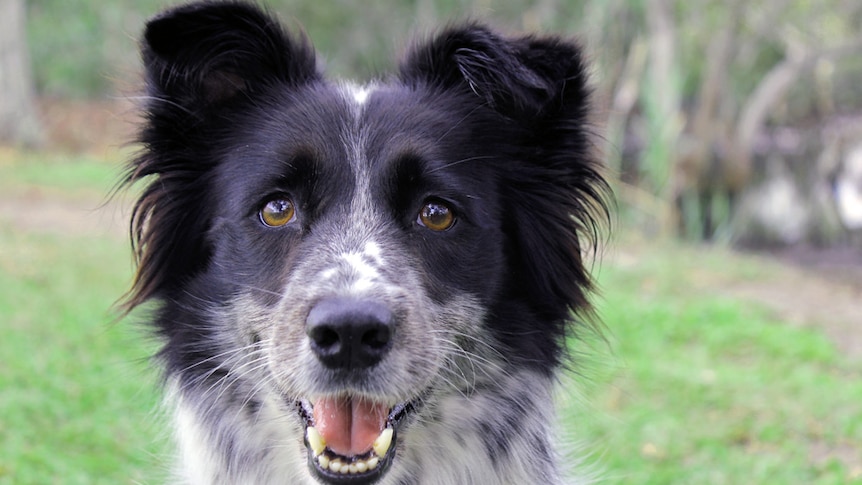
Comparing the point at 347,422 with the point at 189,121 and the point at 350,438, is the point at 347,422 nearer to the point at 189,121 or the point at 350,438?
the point at 350,438

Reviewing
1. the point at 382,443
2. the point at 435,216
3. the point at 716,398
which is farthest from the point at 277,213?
the point at 716,398

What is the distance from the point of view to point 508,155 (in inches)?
137

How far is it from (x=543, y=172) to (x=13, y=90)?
2140 cm

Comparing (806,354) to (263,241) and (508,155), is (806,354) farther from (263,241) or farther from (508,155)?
(263,241)

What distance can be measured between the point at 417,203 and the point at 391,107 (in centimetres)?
48

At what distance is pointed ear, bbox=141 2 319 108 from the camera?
326 centimetres

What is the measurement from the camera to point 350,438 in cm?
292

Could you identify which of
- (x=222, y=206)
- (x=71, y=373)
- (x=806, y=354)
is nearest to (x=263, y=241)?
(x=222, y=206)

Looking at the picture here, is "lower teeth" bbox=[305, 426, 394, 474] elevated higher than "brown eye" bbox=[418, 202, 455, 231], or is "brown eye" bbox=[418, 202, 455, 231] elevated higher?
"brown eye" bbox=[418, 202, 455, 231]

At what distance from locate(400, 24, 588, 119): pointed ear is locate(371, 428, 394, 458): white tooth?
4.54 feet

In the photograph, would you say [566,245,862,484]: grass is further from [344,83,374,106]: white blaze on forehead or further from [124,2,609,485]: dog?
[344,83,374,106]: white blaze on forehead

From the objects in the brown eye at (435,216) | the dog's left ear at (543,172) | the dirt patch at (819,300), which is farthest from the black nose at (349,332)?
the dirt patch at (819,300)

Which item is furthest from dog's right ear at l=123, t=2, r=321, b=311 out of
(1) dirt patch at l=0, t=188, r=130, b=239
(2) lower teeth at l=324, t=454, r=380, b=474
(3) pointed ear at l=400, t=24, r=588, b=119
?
(1) dirt patch at l=0, t=188, r=130, b=239

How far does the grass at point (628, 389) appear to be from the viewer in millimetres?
5328
